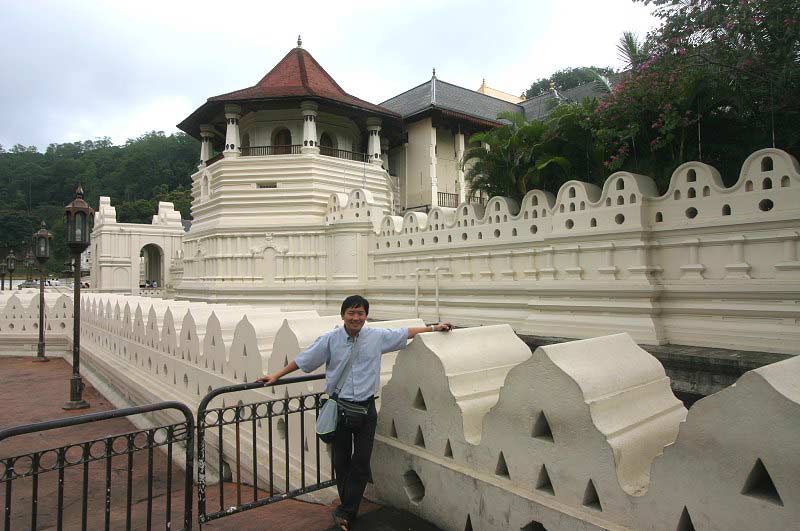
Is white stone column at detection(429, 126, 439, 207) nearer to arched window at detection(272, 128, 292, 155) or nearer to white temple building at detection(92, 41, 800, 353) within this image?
white temple building at detection(92, 41, 800, 353)

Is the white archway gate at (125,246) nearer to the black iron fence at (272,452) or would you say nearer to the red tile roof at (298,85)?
the red tile roof at (298,85)

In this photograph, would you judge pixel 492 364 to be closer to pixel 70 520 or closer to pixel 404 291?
pixel 70 520


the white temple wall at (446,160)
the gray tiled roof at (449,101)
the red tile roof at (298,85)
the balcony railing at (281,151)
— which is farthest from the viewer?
the white temple wall at (446,160)

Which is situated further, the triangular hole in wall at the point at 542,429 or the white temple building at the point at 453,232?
the white temple building at the point at 453,232

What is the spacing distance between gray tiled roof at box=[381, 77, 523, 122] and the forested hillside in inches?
1904

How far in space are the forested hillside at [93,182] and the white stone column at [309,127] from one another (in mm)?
52740

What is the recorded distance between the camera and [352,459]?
3508mm

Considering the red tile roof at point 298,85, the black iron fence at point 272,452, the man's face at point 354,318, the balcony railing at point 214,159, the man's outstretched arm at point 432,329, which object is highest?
the red tile roof at point 298,85

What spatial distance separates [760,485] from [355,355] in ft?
7.65

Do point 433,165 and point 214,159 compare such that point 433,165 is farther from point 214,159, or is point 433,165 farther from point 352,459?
point 352,459

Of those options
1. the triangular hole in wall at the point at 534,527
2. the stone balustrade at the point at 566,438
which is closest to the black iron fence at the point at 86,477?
the stone balustrade at the point at 566,438

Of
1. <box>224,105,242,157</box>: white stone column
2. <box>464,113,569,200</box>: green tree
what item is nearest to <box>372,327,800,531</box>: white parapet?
<box>464,113,569,200</box>: green tree

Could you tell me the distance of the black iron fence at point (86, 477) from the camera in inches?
110

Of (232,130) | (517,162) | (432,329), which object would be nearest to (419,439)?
(432,329)
